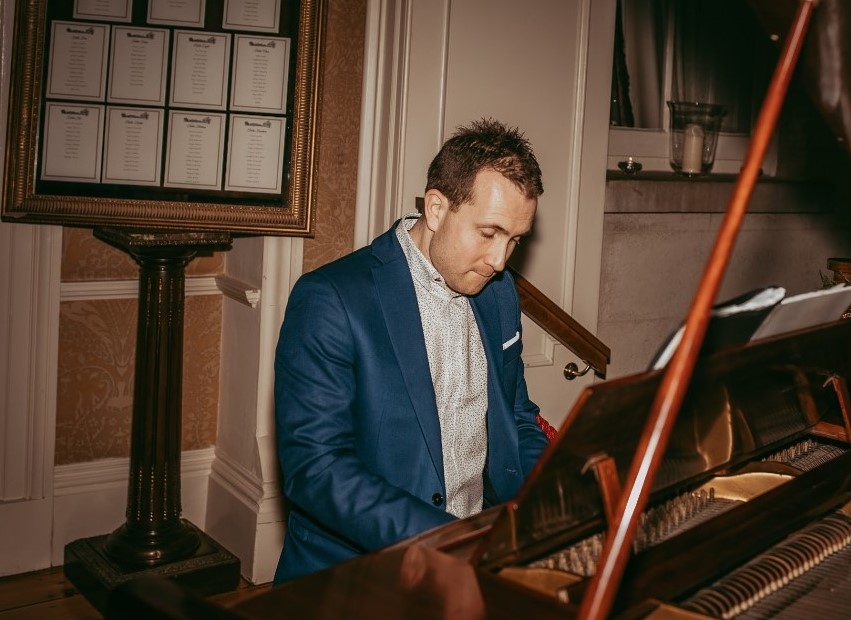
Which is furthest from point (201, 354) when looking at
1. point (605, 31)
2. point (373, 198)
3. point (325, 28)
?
point (605, 31)

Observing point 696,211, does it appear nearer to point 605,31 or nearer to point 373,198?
point 605,31

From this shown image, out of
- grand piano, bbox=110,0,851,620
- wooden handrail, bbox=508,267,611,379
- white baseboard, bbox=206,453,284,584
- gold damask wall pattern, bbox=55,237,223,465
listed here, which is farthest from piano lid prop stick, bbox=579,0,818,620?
gold damask wall pattern, bbox=55,237,223,465

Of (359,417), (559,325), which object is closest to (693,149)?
(559,325)

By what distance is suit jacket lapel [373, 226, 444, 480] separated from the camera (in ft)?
6.71

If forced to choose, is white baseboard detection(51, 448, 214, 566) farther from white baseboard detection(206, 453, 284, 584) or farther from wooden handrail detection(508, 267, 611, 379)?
wooden handrail detection(508, 267, 611, 379)

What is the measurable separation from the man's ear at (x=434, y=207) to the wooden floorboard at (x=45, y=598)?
4.55ft

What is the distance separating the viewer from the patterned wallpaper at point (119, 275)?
3324 millimetres

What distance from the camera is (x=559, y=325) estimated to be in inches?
134

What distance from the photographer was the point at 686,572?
137cm

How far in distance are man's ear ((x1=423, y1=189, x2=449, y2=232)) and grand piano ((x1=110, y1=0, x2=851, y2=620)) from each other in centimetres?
70

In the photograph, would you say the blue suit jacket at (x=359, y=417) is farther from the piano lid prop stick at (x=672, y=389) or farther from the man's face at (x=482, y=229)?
the piano lid prop stick at (x=672, y=389)

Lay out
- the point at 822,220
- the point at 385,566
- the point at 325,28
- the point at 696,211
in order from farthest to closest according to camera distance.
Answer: the point at 822,220 < the point at 696,211 < the point at 325,28 < the point at 385,566

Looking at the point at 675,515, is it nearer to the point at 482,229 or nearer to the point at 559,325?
the point at 482,229

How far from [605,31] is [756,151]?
2.73m
